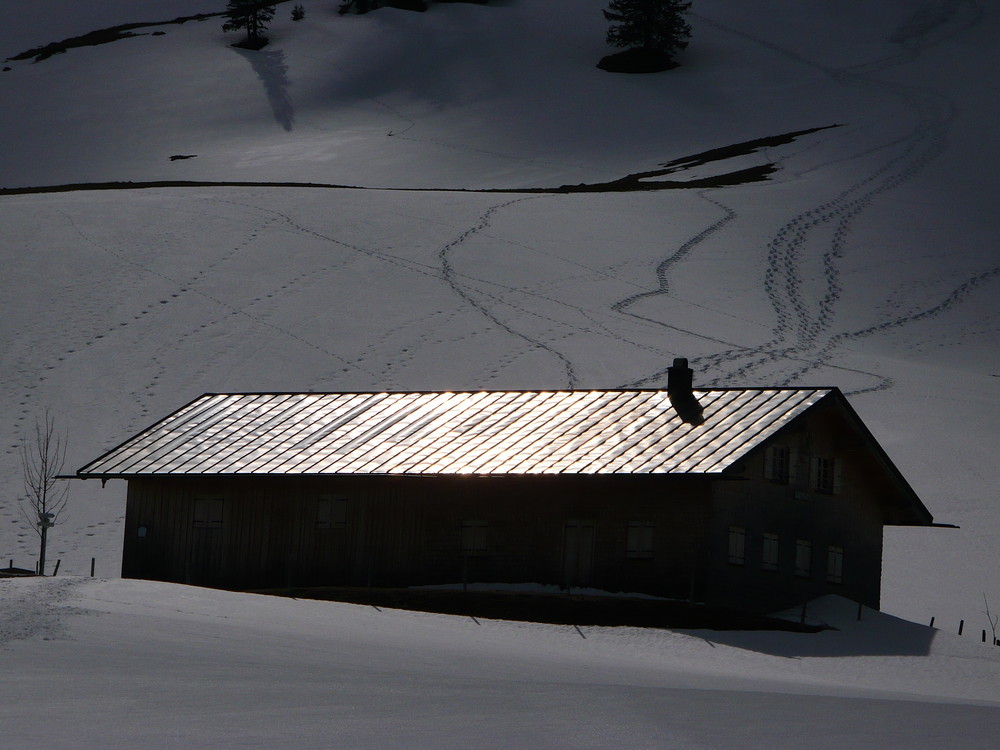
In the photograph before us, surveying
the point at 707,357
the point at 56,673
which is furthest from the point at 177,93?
the point at 56,673

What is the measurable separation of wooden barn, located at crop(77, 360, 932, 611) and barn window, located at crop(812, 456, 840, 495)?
46 millimetres

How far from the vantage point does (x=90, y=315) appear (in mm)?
58250

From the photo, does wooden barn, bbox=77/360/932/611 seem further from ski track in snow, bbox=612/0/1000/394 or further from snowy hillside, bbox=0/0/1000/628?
ski track in snow, bbox=612/0/1000/394

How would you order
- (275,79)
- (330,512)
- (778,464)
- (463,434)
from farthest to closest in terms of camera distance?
(275,79) < (463,434) < (330,512) < (778,464)

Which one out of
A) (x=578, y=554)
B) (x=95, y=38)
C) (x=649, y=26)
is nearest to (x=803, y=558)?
(x=578, y=554)

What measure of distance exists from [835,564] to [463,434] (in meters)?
8.12

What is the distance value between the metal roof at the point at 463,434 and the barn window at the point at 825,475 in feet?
5.65

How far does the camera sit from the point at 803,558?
1208 inches

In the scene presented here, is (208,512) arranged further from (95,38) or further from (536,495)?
(95,38)


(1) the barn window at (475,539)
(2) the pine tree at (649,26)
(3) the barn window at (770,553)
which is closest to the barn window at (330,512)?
(1) the barn window at (475,539)

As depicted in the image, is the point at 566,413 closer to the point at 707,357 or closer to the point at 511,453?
the point at 511,453

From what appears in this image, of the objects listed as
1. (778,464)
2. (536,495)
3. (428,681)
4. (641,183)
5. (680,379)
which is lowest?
(428,681)

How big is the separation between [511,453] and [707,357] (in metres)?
26.4

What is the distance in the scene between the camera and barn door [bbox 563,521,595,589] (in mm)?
28984
